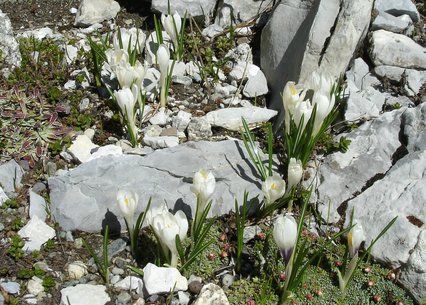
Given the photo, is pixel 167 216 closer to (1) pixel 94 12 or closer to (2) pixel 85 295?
(2) pixel 85 295

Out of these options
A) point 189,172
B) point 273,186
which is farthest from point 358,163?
point 189,172

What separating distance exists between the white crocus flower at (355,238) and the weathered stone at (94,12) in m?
2.91

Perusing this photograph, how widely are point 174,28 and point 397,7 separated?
1754 millimetres

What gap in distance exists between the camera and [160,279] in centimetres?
305

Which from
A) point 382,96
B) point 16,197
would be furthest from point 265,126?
point 16,197

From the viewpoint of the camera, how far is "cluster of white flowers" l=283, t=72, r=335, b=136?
353cm

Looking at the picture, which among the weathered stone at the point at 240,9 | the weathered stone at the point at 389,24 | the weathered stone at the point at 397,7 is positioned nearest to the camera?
the weathered stone at the point at 389,24

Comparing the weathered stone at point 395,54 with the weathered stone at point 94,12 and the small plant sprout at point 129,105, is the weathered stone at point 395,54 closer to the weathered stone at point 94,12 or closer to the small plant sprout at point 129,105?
the small plant sprout at point 129,105

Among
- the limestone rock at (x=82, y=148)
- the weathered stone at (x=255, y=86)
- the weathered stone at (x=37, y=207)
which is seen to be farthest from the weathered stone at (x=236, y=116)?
the weathered stone at (x=37, y=207)

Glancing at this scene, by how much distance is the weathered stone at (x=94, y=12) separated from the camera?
4996 mm

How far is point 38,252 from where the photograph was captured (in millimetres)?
3234

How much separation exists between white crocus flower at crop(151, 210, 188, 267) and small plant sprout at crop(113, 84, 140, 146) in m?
0.97

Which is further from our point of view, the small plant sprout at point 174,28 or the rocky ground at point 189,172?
the small plant sprout at point 174,28

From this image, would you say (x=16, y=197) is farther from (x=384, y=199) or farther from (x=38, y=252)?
(x=384, y=199)
